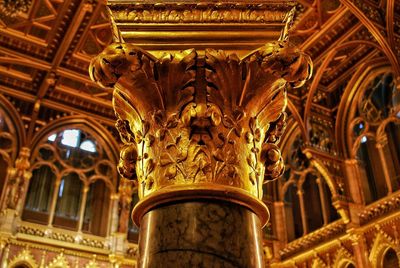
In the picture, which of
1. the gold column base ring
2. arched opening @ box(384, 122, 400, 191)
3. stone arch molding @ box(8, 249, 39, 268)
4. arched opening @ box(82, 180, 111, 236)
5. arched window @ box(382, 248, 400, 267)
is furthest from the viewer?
arched opening @ box(82, 180, 111, 236)

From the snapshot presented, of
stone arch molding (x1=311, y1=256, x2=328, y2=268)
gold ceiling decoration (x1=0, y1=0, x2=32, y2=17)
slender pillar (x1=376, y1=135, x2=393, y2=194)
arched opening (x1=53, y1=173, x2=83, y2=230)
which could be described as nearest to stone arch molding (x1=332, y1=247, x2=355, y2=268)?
stone arch molding (x1=311, y1=256, x2=328, y2=268)

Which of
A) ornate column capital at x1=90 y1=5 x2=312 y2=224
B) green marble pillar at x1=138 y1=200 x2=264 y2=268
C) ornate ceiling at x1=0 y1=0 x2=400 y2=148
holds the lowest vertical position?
green marble pillar at x1=138 y1=200 x2=264 y2=268

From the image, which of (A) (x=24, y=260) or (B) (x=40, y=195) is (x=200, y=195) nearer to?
(A) (x=24, y=260)

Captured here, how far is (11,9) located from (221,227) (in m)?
9.47

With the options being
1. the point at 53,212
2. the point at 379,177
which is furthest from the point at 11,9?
the point at 379,177

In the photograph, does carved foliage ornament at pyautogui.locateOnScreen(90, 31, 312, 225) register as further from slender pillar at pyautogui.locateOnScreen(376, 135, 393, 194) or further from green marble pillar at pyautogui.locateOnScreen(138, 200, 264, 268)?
slender pillar at pyautogui.locateOnScreen(376, 135, 393, 194)

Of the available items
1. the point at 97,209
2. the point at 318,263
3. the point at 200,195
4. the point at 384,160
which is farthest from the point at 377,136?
the point at 200,195

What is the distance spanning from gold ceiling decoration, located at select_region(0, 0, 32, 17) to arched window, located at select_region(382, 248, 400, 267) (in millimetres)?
8677

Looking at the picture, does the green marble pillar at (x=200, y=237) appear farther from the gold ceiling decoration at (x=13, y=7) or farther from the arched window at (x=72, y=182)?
the arched window at (x=72, y=182)

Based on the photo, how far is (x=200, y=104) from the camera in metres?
1.92

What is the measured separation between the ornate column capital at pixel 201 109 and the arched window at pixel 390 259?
7.80 metres

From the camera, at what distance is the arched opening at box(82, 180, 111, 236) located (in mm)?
11227

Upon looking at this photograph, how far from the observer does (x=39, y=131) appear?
1112cm

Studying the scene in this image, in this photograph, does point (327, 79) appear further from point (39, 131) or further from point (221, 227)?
point (221, 227)
